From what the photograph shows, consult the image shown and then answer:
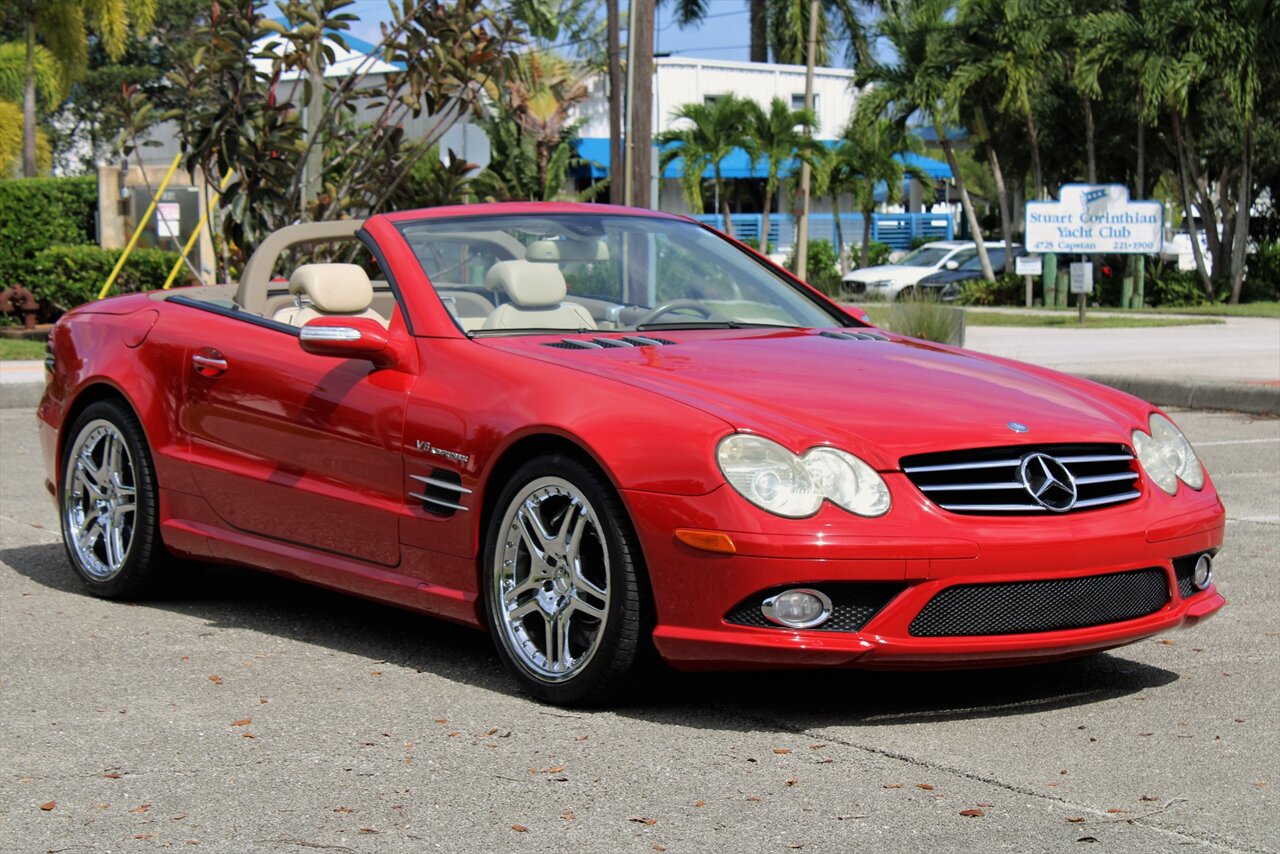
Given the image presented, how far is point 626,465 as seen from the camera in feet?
15.8

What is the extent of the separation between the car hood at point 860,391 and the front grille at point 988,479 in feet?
0.10

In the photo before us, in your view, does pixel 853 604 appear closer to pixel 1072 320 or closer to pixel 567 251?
pixel 567 251

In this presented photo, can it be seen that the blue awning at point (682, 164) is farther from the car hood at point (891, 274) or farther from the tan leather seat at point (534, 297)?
the tan leather seat at point (534, 297)

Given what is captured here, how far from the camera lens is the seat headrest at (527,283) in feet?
19.9

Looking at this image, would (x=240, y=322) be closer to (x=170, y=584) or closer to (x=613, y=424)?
(x=170, y=584)

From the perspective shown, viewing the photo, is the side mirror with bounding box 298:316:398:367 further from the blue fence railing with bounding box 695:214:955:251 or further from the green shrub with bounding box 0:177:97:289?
the blue fence railing with bounding box 695:214:955:251

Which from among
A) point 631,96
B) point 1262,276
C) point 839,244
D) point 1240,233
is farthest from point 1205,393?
point 839,244

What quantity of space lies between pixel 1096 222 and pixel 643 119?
12.0m

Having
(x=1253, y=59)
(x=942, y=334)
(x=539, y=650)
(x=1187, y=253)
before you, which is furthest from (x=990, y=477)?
(x=1187, y=253)

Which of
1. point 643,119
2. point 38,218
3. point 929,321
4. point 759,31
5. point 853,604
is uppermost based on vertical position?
point 759,31

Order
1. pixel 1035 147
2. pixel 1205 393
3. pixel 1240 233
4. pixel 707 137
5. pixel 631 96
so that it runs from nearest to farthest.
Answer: pixel 1205 393 → pixel 631 96 → pixel 1240 233 → pixel 1035 147 → pixel 707 137

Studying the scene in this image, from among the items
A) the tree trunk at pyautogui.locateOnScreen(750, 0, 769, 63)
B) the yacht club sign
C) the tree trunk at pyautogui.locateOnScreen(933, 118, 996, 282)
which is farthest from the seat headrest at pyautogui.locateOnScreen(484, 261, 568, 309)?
the tree trunk at pyautogui.locateOnScreen(750, 0, 769, 63)

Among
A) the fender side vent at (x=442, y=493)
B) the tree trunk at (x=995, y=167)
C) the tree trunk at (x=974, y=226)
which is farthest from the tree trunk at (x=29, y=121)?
the fender side vent at (x=442, y=493)

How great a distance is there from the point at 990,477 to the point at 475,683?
1644 millimetres
